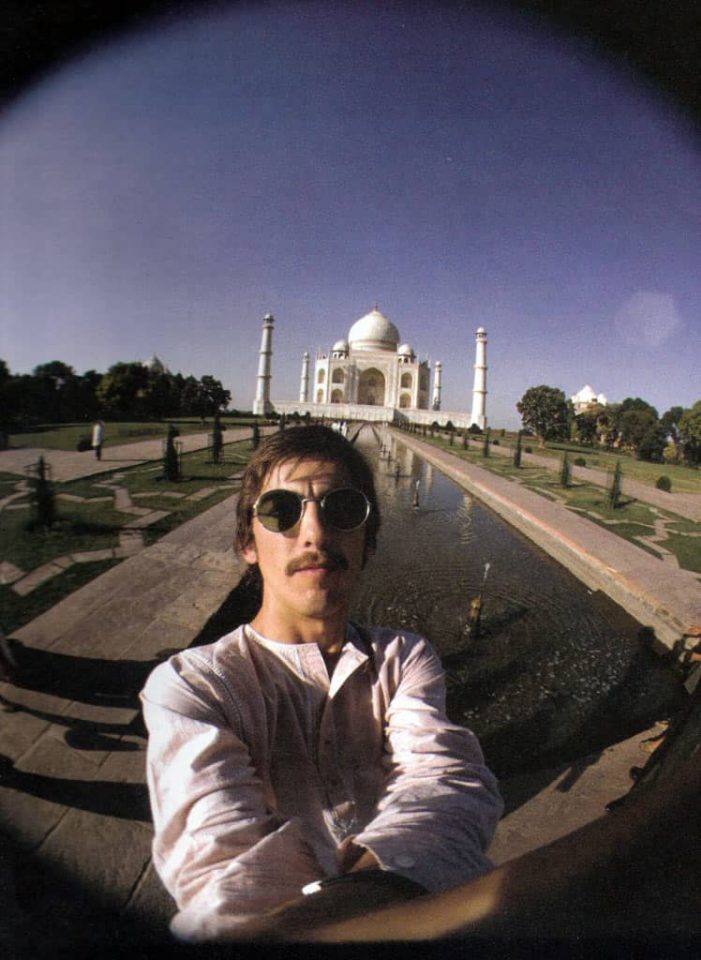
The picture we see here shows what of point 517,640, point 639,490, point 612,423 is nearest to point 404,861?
point 612,423

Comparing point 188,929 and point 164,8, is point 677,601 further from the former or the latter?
point 164,8

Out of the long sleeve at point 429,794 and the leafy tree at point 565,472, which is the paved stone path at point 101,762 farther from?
the leafy tree at point 565,472

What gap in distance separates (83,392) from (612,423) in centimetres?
108

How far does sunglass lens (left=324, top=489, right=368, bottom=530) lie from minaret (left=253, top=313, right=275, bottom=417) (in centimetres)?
40

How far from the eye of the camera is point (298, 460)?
652 mm

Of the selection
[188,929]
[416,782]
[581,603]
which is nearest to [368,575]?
[581,603]

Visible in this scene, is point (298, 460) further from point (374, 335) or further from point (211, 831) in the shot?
point (374, 335)

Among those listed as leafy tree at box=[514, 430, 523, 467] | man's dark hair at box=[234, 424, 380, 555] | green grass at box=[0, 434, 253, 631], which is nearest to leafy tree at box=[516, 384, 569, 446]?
leafy tree at box=[514, 430, 523, 467]

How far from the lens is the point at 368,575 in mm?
2135

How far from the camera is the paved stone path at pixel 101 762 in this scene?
0.51 m

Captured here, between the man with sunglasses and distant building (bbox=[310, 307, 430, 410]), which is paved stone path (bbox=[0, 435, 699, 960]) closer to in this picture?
the man with sunglasses

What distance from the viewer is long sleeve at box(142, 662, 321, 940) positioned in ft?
1.27

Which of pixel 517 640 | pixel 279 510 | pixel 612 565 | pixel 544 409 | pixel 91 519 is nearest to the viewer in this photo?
pixel 279 510

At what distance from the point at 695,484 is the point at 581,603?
779 millimetres
